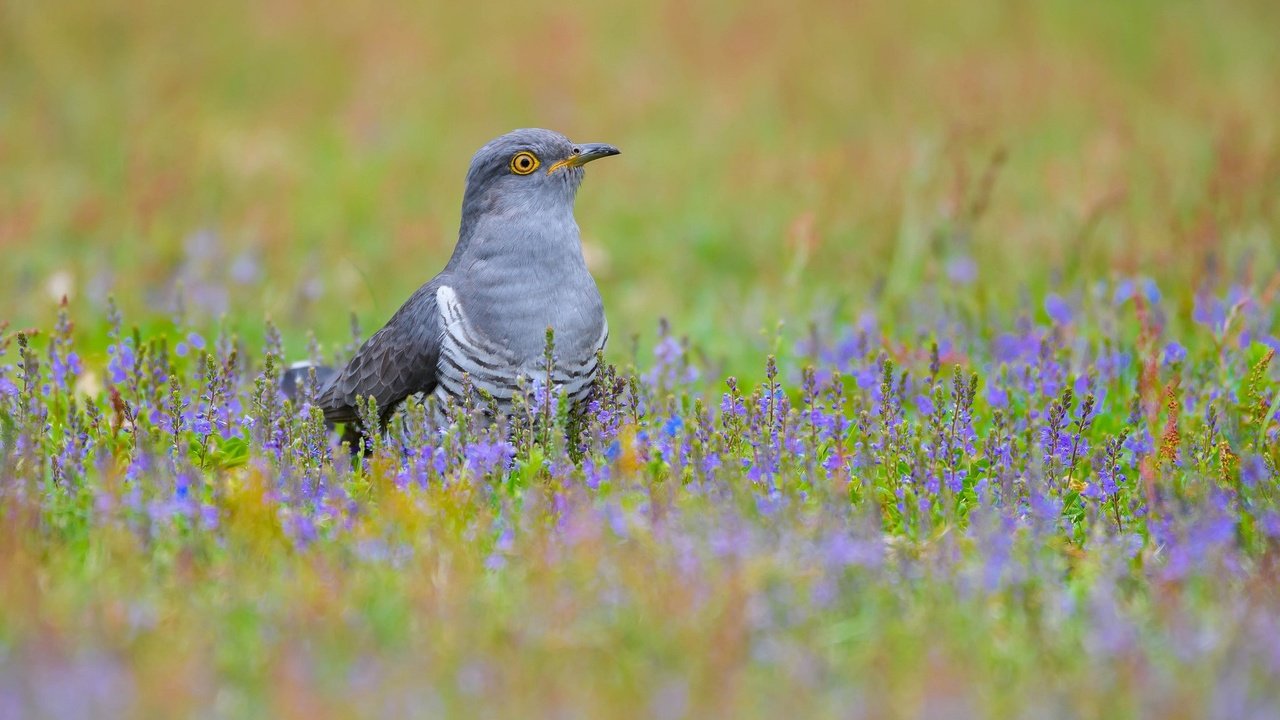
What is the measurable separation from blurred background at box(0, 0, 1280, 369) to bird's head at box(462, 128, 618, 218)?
1039 mm

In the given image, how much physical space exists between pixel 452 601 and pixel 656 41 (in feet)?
36.4

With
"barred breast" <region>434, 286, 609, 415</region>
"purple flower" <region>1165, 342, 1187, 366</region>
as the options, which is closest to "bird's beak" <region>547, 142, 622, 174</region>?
"barred breast" <region>434, 286, 609, 415</region>

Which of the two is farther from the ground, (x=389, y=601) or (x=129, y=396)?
(x=129, y=396)

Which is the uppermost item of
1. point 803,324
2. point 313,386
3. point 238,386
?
point 803,324

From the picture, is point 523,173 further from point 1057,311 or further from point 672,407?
point 1057,311

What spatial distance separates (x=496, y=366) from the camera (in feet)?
16.0

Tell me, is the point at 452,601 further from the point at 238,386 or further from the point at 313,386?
the point at 238,386

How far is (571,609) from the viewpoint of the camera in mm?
3246

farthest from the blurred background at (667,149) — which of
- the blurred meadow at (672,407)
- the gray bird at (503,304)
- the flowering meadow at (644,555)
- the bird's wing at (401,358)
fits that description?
the flowering meadow at (644,555)

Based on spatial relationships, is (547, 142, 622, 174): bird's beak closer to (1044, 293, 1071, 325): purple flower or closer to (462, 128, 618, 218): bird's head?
(462, 128, 618, 218): bird's head

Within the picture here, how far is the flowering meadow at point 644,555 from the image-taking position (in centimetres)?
294

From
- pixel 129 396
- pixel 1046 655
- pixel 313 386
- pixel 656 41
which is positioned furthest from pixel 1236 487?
pixel 656 41

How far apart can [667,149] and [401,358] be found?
651cm

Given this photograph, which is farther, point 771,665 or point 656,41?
point 656,41
